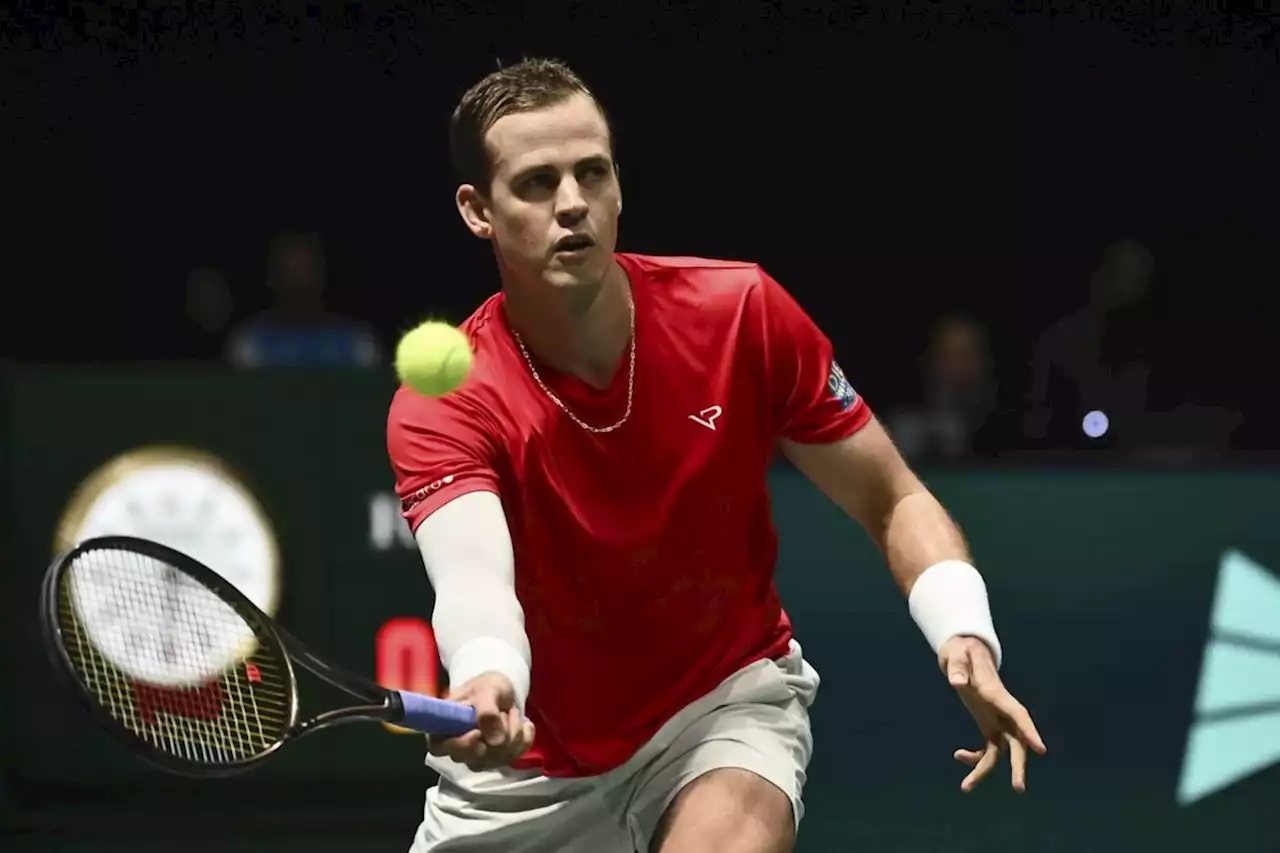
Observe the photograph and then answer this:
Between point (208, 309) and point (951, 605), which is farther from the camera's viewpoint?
point (208, 309)

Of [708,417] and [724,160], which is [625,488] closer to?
[708,417]

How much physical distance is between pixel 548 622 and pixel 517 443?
31cm

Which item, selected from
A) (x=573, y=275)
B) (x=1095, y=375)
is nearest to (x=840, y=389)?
(x=573, y=275)

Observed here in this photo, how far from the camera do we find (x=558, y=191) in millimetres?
3248

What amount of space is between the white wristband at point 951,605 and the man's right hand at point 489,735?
2.51 feet

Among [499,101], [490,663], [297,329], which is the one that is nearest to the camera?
[490,663]

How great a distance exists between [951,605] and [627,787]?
0.65 metres

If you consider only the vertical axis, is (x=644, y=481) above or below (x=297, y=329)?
above

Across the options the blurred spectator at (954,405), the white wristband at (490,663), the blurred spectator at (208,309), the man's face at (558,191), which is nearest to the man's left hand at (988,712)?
the white wristband at (490,663)

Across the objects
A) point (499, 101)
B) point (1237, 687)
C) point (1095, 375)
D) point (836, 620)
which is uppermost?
point (499, 101)

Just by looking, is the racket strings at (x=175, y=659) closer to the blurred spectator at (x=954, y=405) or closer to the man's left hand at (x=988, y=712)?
the man's left hand at (x=988, y=712)

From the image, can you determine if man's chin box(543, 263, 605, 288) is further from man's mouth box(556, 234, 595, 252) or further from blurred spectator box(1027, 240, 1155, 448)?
blurred spectator box(1027, 240, 1155, 448)

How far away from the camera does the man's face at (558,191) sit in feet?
10.6

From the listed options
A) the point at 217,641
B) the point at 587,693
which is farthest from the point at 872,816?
the point at 217,641
